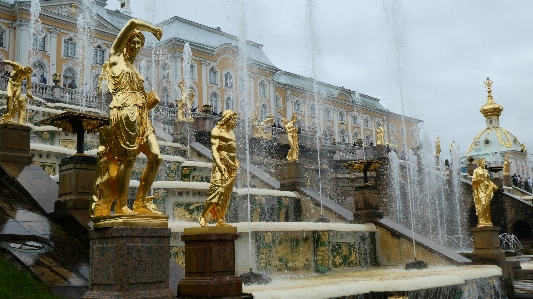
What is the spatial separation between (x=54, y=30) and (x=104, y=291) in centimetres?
4529

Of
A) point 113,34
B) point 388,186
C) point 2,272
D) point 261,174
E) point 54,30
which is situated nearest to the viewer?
point 2,272

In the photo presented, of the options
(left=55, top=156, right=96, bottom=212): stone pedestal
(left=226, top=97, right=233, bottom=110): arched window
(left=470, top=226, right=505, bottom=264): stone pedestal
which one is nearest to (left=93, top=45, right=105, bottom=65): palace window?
(left=226, top=97, right=233, bottom=110): arched window

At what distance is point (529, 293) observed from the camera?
13.5 meters

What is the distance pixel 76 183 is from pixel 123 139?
315 cm

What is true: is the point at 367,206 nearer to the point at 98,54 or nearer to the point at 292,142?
the point at 292,142

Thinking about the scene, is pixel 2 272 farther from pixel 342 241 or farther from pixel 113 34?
pixel 113 34

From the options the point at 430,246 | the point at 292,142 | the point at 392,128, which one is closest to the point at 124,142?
the point at 430,246

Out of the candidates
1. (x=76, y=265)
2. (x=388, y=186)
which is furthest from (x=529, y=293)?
(x=388, y=186)

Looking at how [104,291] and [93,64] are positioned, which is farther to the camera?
[93,64]

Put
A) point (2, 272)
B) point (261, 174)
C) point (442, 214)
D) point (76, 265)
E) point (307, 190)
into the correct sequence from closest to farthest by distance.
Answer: point (2, 272) < point (76, 265) < point (307, 190) < point (261, 174) < point (442, 214)

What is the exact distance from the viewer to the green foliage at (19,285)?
A: 22.4ft

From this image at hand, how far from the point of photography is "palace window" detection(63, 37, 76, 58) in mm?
48250

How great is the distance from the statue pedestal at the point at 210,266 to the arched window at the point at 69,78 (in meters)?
43.3

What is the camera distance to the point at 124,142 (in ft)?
23.5
